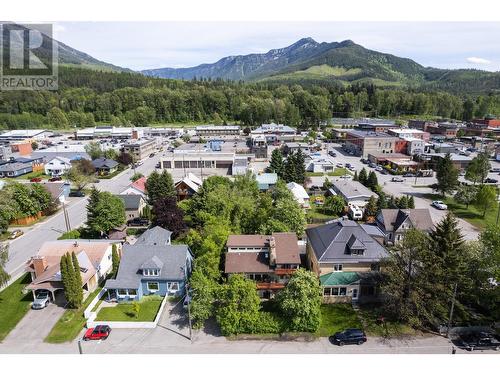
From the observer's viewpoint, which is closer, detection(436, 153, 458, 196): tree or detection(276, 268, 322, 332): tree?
detection(276, 268, 322, 332): tree

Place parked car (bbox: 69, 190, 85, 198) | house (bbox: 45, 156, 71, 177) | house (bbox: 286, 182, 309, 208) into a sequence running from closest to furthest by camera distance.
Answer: house (bbox: 286, 182, 309, 208) → parked car (bbox: 69, 190, 85, 198) → house (bbox: 45, 156, 71, 177)

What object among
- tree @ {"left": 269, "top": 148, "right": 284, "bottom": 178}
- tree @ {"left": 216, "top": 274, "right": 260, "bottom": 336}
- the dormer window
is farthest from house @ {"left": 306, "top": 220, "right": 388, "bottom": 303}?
tree @ {"left": 269, "top": 148, "right": 284, "bottom": 178}

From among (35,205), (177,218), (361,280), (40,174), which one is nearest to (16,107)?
(40,174)

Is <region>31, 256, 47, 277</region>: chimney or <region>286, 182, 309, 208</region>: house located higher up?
<region>286, 182, 309, 208</region>: house

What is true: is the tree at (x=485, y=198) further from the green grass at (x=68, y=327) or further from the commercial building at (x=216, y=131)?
the commercial building at (x=216, y=131)

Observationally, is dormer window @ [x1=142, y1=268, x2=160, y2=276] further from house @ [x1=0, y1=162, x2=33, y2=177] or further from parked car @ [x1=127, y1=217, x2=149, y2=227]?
house @ [x1=0, y1=162, x2=33, y2=177]

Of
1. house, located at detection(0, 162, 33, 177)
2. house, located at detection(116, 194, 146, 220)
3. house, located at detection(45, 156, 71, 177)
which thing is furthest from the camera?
house, located at detection(45, 156, 71, 177)

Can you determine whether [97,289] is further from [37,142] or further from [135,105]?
[135,105]

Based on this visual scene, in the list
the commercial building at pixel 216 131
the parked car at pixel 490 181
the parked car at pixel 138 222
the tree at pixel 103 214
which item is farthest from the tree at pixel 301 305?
the commercial building at pixel 216 131

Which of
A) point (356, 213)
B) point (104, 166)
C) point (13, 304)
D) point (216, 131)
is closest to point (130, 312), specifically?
point (13, 304)
